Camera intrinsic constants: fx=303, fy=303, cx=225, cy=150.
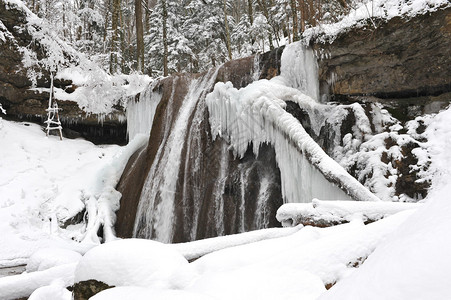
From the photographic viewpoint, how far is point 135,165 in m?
8.59

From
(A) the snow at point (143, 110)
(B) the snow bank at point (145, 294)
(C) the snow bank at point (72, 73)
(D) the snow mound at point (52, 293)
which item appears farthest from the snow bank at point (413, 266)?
(C) the snow bank at point (72, 73)

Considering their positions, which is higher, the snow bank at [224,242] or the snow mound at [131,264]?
the snow mound at [131,264]

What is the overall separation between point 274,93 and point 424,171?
9.29 feet

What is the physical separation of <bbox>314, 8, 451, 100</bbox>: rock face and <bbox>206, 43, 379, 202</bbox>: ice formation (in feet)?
1.59

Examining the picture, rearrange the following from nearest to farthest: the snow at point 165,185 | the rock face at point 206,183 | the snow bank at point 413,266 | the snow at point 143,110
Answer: the snow bank at point 413,266
the rock face at point 206,183
the snow at point 165,185
the snow at point 143,110

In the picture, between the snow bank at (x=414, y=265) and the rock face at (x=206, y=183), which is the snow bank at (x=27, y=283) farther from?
the snow bank at (x=414, y=265)

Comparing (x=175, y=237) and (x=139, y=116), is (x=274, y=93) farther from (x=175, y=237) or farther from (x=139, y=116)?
(x=139, y=116)

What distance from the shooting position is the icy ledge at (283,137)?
4.53 m

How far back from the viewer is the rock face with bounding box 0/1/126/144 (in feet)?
36.6

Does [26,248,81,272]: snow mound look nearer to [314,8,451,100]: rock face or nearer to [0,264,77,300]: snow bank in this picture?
[0,264,77,300]: snow bank

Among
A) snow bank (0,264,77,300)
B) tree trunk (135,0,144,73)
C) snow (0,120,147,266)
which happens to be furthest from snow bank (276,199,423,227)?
tree trunk (135,0,144,73)

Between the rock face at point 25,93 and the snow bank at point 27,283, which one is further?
the rock face at point 25,93

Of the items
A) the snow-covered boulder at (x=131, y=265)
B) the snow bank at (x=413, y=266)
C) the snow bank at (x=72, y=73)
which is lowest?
the snow-covered boulder at (x=131, y=265)

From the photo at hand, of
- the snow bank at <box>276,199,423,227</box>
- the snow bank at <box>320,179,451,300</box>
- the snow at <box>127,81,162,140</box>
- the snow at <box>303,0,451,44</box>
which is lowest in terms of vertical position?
the snow bank at <box>276,199,423,227</box>
